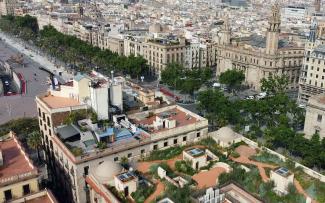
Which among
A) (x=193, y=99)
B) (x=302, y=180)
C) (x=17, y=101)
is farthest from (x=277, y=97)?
(x=17, y=101)

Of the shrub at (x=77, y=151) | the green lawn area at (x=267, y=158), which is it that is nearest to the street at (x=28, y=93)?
the shrub at (x=77, y=151)

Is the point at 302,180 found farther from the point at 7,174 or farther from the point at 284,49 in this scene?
Result: the point at 284,49

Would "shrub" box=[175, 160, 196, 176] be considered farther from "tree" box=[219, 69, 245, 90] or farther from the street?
"tree" box=[219, 69, 245, 90]

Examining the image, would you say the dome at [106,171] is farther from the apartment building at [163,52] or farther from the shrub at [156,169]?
the apartment building at [163,52]

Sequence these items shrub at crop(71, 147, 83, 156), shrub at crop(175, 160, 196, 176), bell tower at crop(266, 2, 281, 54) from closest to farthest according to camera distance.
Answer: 1. shrub at crop(71, 147, 83, 156)
2. shrub at crop(175, 160, 196, 176)
3. bell tower at crop(266, 2, 281, 54)

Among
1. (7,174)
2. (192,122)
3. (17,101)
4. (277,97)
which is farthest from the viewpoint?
(17,101)

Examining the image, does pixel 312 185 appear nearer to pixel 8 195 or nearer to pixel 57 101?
pixel 8 195

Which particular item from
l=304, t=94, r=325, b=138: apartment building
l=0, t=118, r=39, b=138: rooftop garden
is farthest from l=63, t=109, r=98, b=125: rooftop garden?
l=304, t=94, r=325, b=138: apartment building
